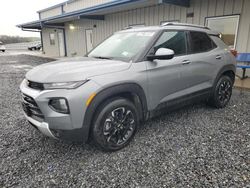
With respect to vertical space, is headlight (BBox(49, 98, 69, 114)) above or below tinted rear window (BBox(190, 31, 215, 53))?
below

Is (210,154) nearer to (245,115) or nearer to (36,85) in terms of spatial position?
(245,115)

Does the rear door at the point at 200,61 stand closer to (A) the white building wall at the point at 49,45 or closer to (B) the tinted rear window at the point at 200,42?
(B) the tinted rear window at the point at 200,42

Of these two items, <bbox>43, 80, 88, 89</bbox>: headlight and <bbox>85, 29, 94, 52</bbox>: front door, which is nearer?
<bbox>43, 80, 88, 89</bbox>: headlight

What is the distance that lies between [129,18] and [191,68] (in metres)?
7.82

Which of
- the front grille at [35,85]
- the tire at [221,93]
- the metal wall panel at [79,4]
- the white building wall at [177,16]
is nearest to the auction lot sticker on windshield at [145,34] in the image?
the front grille at [35,85]

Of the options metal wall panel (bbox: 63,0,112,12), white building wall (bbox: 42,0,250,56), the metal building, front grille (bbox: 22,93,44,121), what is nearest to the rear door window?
front grille (bbox: 22,93,44,121)

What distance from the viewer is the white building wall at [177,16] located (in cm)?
614

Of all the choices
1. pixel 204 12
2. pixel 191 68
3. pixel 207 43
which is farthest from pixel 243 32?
pixel 191 68

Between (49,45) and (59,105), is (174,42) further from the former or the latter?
(49,45)

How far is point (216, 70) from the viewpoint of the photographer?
144 inches

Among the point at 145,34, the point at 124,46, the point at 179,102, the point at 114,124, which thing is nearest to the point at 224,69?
the point at 179,102

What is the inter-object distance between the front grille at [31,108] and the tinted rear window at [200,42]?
2732 millimetres

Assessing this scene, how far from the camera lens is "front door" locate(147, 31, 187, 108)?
106 inches

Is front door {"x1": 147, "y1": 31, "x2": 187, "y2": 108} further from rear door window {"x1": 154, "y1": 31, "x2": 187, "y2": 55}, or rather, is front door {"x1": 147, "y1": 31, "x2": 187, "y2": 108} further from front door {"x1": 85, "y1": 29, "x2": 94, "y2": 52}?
front door {"x1": 85, "y1": 29, "x2": 94, "y2": 52}
